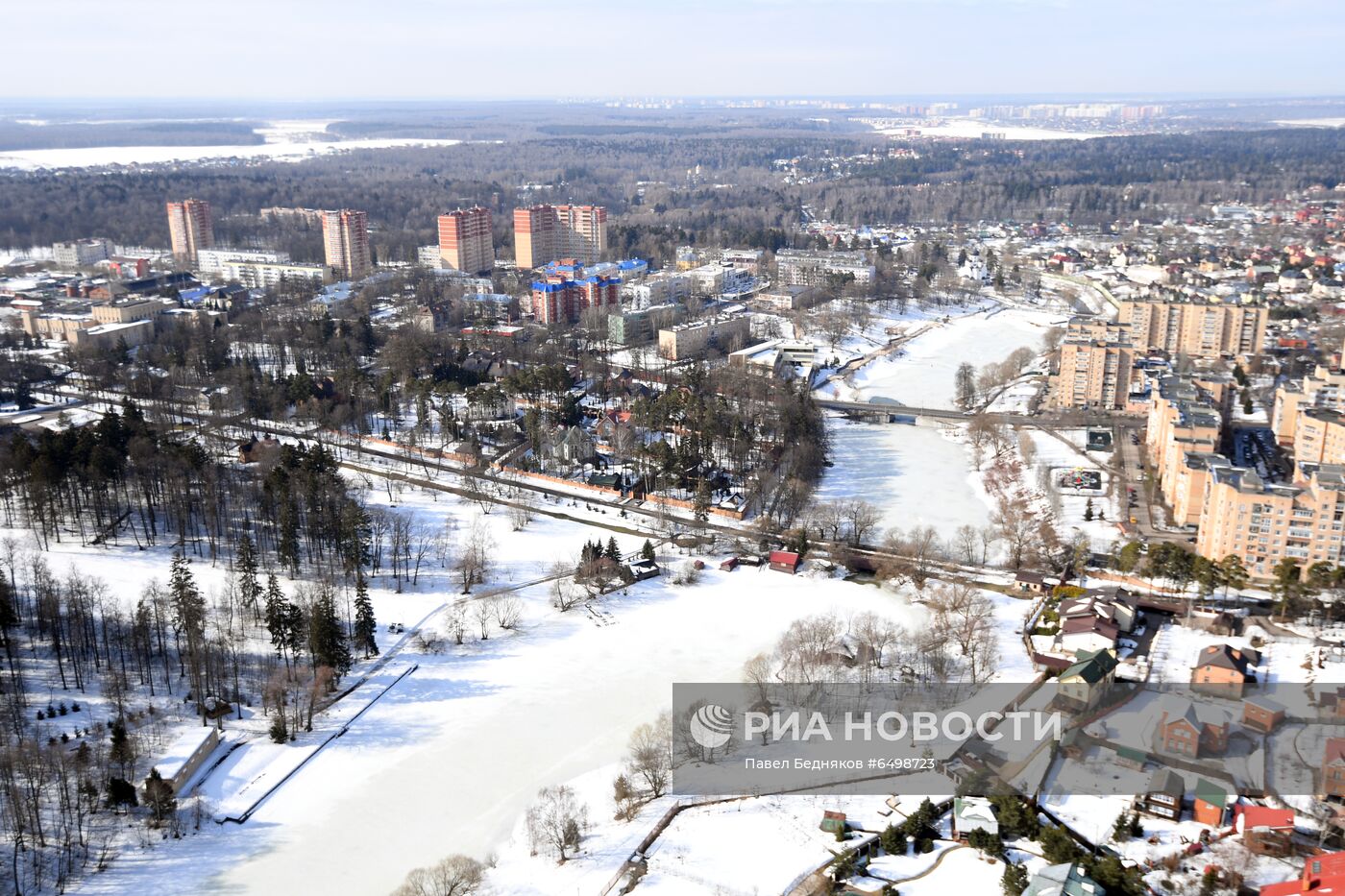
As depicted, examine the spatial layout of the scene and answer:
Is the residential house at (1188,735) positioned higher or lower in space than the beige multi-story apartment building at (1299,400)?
lower

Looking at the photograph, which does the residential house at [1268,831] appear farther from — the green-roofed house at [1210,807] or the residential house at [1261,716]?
the residential house at [1261,716]

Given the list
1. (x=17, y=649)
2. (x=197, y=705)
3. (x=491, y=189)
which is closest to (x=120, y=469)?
(x=17, y=649)

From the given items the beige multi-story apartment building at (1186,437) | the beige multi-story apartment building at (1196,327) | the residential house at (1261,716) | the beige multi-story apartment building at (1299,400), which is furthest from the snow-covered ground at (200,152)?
the residential house at (1261,716)

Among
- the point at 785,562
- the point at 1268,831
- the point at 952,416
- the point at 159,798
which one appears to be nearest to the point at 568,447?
the point at 785,562

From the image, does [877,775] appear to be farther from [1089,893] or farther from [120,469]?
[120,469]

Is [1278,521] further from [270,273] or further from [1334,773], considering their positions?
[270,273]

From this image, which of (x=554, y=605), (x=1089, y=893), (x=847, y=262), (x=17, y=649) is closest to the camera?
(x=1089, y=893)
